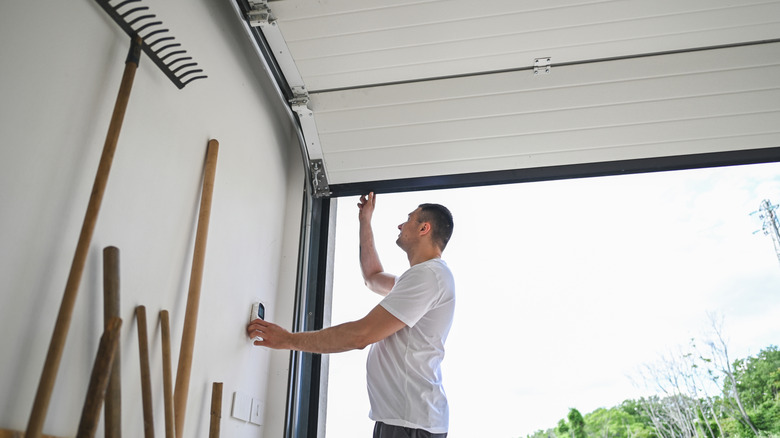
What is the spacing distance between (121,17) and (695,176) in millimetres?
3157

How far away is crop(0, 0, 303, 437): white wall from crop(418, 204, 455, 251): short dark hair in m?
0.82

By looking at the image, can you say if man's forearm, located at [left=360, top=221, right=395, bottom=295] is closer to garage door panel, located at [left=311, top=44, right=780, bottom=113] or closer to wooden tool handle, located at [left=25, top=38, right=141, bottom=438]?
garage door panel, located at [left=311, top=44, right=780, bottom=113]

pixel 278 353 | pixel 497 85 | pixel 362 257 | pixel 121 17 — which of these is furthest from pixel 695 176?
pixel 121 17

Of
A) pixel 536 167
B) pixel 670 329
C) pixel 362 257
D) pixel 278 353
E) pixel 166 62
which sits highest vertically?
pixel 536 167

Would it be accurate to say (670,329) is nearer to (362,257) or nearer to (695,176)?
(695,176)

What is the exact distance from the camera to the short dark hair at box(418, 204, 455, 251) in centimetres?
281

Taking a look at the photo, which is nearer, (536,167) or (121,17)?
(121,17)

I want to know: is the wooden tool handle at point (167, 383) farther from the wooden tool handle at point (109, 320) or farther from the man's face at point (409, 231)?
the man's face at point (409, 231)

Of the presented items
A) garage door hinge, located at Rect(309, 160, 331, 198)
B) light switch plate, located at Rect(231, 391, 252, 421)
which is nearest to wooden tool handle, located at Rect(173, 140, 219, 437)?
light switch plate, located at Rect(231, 391, 252, 421)

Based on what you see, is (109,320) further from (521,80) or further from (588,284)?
(588,284)

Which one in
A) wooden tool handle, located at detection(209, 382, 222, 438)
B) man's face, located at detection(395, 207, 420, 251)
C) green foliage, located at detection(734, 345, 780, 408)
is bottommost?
wooden tool handle, located at detection(209, 382, 222, 438)

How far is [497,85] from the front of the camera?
2.66m

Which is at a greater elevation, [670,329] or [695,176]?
[695,176]

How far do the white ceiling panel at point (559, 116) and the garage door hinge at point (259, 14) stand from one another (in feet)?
1.74
